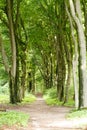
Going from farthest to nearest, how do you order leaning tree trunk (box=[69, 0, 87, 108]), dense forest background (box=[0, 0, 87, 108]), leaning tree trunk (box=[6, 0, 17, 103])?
leaning tree trunk (box=[6, 0, 17, 103]), dense forest background (box=[0, 0, 87, 108]), leaning tree trunk (box=[69, 0, 87, 108])

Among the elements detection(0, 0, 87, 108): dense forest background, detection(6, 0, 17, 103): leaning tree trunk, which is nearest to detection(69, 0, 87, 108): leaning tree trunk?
detection(0, 0, 87, 108): dense forest background

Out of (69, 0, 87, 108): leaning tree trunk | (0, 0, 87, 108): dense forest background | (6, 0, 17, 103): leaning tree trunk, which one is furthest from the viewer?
(6, 0, 17, 103): leaning tree trunk

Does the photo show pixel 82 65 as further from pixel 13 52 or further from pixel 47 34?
Result: pixel 47 34

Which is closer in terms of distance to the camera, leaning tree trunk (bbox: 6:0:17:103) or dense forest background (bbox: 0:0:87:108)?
dense forest background (bbox: 0:0:87:108)

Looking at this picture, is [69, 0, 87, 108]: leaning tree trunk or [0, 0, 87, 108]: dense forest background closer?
[69, 0, 87, 108]: leaning tree trunk

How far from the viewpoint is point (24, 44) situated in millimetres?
32125

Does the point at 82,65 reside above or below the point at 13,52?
below

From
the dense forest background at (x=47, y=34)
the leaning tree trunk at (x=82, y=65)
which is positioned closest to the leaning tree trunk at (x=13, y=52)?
the dense forest background at (x=47, y=34)

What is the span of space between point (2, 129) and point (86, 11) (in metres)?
15.6

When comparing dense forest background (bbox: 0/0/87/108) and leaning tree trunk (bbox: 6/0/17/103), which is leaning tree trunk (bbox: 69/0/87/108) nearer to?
dense forest background (bbox: 0/0/87/108)

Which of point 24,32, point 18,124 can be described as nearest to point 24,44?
point 24,32

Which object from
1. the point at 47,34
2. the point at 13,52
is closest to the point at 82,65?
the point at 13,52

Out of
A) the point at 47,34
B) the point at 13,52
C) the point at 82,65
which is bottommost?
the point at 82,65

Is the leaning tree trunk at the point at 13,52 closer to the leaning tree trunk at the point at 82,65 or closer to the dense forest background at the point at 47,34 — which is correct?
the dense forest background at the point at 47,34
